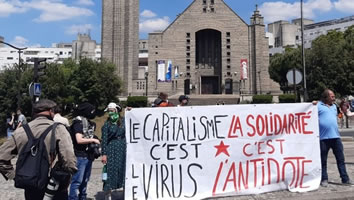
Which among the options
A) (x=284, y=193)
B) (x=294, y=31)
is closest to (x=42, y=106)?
(x=284, y=193)

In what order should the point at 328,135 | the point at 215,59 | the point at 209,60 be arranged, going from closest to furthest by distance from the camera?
the point at 328,135
the point at 215,59
the point at 209,60

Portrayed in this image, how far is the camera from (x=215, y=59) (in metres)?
59.3

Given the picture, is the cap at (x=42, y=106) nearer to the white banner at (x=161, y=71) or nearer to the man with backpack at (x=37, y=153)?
the man with backpack at (x=37, y=153)

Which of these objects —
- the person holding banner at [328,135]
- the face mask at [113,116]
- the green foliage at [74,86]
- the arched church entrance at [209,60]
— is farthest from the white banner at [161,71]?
the face mask at [113,116]

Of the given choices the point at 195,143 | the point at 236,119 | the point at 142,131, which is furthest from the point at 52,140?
the point at 236,119

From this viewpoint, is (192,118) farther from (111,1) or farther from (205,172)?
(111,1)

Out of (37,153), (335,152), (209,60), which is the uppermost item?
(209,60)

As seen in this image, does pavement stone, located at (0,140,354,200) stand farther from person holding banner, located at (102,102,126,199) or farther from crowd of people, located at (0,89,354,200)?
person holding banner, located at (102,102,126,199)

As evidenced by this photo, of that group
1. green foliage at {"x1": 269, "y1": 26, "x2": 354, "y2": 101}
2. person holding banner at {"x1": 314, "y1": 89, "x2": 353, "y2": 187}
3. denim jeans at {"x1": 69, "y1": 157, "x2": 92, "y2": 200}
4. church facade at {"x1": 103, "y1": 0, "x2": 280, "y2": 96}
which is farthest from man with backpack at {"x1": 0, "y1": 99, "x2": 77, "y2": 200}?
church facade at {"x1": 103, "y1": 0, "x2": 280, "y2": 96}

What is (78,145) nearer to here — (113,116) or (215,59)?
(113,116)

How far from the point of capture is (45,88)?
43.6 meters

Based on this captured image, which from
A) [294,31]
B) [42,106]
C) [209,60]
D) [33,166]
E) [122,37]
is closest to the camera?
[33,166]

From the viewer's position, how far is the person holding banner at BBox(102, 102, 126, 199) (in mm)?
6027

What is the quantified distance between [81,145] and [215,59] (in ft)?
180
